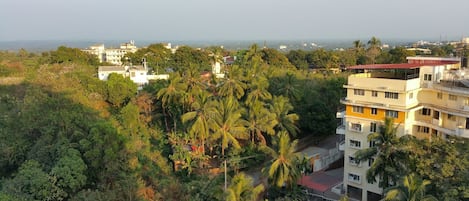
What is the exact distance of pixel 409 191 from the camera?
1680cm

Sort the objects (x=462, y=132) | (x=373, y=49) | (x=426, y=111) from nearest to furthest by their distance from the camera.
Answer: (x=462, y=132)
(x=426, y=111)
(x=373, y=49)

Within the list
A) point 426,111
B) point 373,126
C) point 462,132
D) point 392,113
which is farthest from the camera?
point 373,126

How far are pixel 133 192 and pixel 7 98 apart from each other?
82.5 ft

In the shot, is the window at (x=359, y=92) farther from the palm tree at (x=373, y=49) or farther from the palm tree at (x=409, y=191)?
the palm tree at (x=373, y=49)

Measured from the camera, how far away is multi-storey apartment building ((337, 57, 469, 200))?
2245cm

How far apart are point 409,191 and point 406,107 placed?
7.57 meters

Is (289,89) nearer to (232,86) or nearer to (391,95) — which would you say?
(232,86)

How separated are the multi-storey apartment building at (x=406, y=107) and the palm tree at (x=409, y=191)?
20.6ft

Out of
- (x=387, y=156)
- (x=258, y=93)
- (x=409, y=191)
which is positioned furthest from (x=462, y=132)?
(x=258, y=93)

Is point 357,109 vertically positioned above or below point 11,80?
below

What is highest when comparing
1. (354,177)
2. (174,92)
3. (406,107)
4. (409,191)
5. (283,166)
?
(406,107)

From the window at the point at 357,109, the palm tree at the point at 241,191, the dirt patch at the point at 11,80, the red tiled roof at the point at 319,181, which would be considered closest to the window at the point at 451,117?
the window at the point at 357,109

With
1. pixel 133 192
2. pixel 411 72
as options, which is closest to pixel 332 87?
pixel 411 72

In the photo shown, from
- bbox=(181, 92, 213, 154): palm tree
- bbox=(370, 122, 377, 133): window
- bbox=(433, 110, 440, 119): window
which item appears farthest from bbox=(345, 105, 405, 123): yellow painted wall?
bbox=(181, 92, 213, 154): palm tree
